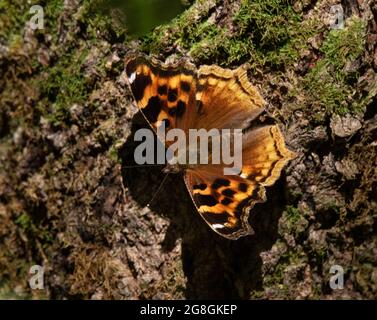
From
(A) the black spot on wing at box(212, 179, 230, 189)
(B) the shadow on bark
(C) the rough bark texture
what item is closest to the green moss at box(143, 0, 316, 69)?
(C) the rough bark texture

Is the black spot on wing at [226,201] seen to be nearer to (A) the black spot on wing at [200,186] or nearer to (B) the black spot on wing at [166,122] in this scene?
(A) the black spot on wing at [200,186]

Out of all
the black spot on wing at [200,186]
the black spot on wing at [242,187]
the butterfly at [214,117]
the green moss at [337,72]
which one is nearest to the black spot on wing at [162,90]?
the butterfly at [214,117]

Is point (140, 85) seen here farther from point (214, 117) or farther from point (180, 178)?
point (180, 178)

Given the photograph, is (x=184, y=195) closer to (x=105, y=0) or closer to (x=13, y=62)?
(x=105, y=0)

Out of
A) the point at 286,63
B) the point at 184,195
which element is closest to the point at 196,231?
the point at 184,195

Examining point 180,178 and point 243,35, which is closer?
point 243,35

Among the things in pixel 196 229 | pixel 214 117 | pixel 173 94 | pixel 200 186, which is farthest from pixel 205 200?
pixel 173 94

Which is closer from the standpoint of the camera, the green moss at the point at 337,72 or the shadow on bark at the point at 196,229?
the green moss at the point at 337,72
